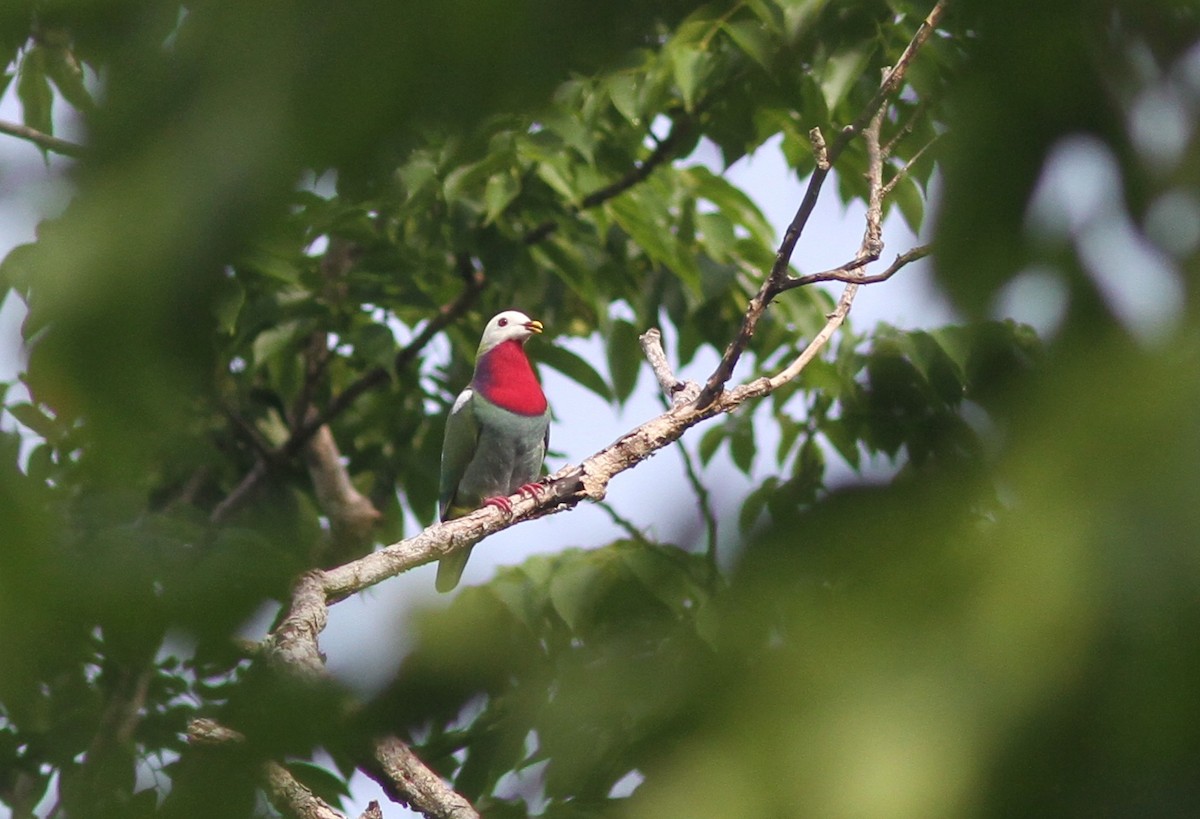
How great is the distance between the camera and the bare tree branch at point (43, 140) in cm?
53

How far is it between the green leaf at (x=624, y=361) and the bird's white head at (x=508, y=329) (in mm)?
492

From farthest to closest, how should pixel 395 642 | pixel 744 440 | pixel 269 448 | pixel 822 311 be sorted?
1. pixel 269 448
2. pixel 822 311
3. pixel 744 440
4. pixel 395 642

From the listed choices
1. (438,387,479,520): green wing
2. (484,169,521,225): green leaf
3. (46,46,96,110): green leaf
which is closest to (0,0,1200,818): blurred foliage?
(46,46,96,110): green leaf

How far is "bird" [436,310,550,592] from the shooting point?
7008mm

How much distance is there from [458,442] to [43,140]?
6.49 meters

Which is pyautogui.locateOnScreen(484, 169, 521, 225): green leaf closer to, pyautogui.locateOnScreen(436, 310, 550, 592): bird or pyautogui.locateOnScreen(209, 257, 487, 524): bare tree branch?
pyautogui.locateOnScreen(209, 257, 487, 524): bare tree branch

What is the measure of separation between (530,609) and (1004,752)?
1389 millimetres

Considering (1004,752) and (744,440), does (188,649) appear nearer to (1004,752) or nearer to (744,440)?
(1004,752)

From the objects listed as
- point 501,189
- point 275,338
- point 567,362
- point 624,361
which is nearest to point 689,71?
point 501,189

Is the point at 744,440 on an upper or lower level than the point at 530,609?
upper

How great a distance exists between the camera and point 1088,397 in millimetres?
514

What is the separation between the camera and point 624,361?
263 inches

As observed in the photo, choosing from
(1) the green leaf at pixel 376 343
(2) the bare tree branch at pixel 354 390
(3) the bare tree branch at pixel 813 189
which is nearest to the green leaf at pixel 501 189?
(1) the green leaf at pixel 376 343

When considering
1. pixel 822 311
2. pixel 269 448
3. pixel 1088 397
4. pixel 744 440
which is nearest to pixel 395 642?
pixel 1088 397
